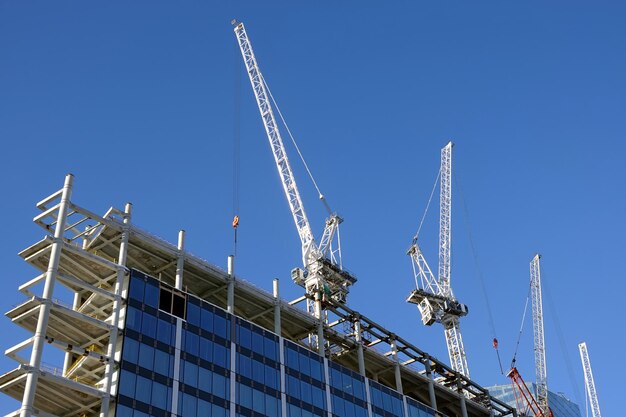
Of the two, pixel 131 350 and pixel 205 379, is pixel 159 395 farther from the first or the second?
pixel 205 379

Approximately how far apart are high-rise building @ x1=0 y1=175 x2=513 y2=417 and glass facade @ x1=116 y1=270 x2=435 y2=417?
11 cm

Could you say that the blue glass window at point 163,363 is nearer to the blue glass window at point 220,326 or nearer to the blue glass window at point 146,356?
the blue glass window at point 146,356

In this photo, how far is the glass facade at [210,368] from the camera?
7544 centimetres

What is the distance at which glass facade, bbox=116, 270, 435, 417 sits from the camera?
75.4 meters

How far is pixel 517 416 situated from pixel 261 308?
48679 millimetres

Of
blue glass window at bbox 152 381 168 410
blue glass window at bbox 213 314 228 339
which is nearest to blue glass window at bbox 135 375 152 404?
blue glass window at bbox 152 381 168 410

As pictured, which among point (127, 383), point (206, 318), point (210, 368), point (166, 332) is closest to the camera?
point (127, 383)

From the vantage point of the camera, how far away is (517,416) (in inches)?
4956

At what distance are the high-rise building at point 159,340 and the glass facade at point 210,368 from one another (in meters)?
0.11

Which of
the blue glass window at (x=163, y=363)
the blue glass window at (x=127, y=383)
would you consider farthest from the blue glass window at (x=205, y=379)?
the blue glass window at (x=127, y=383)

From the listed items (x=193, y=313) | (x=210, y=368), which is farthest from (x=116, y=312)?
(x=210, y=368)

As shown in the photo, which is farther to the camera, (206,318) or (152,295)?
(206,318)

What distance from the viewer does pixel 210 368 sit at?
80.9 m

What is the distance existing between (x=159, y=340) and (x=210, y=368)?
5.74 m
